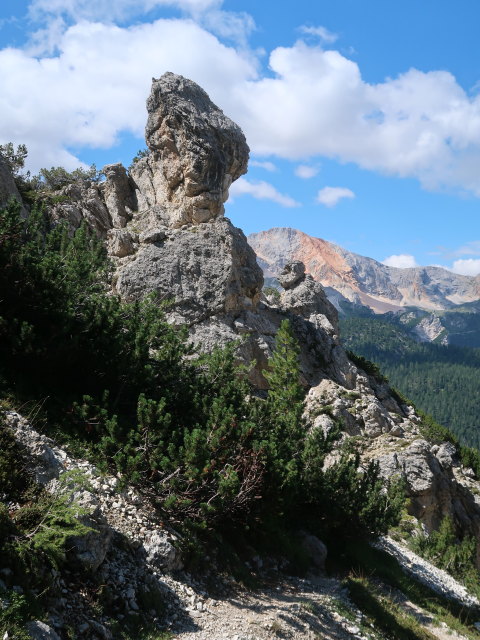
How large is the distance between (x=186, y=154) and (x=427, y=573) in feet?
110

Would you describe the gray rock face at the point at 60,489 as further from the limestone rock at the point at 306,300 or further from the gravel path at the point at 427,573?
the limestone rock at the point at 306,300

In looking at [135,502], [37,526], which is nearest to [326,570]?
[135,502]

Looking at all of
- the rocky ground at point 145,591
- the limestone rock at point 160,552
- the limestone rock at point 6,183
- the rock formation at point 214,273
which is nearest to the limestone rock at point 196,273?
the rock formation at point 214,273

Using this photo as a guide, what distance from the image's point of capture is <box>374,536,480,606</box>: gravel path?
22.8 metres

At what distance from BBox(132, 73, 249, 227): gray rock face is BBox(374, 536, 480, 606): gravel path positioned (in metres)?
26.7

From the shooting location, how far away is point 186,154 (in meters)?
38.7

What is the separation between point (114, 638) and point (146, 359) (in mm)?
8498

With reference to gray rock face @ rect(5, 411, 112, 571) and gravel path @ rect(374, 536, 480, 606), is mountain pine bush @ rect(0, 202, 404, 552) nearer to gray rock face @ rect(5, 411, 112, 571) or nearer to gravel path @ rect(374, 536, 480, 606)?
gray rock face @ rect(5, 411, 112, 571)

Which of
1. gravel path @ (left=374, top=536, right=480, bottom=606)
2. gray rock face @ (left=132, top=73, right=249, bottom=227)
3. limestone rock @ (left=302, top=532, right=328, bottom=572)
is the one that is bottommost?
gravel path @ (left=374, top=536, right=480, bottom=606)

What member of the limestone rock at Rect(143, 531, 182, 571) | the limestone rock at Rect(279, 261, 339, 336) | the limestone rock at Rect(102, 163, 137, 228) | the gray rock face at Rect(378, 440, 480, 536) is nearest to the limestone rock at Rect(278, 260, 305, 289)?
the limestone rock at Rect(279, 261, 339, 336)

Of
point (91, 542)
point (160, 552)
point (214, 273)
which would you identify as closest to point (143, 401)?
point (160, 552)

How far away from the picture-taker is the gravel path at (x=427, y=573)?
22.8 m

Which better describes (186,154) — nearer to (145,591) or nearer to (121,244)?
(121,244)

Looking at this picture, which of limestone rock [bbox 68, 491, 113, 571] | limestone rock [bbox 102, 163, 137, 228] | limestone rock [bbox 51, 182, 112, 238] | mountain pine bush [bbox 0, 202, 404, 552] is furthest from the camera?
limestone rock [bbox 102, 163, 137, 228]
